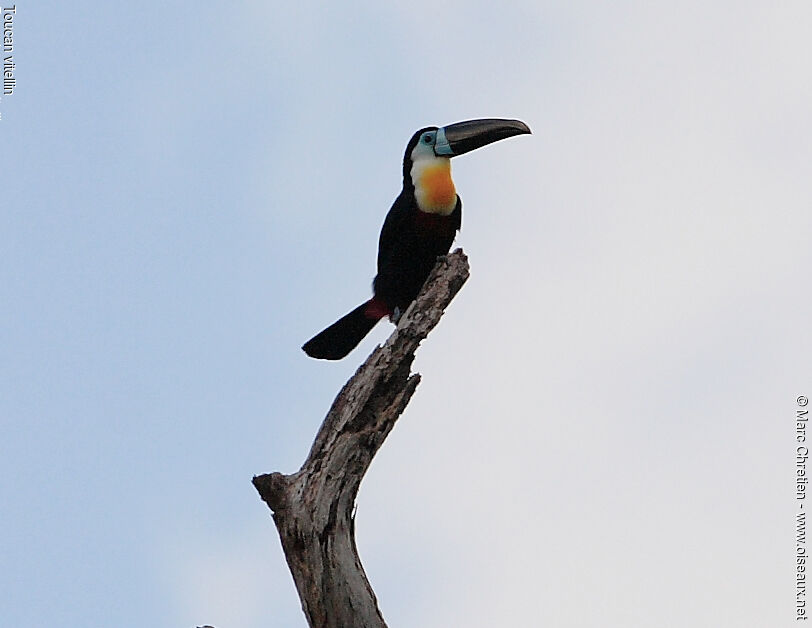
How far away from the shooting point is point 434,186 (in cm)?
604

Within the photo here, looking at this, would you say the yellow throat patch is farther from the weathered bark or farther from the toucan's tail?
the weathered bark

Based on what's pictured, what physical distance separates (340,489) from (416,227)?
2.00 metres

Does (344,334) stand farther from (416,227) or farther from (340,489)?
(340,489)

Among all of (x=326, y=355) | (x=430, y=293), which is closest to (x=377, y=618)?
(x=430, y=293)

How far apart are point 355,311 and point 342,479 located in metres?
1.92

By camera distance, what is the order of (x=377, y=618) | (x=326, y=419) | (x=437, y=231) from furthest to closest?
(x=437, y=231) → (x=326, y=419) → (x=377, y=618)

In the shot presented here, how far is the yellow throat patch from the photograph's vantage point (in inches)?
235

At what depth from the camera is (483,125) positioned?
242 inches

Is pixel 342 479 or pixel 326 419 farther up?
pixel 326 419

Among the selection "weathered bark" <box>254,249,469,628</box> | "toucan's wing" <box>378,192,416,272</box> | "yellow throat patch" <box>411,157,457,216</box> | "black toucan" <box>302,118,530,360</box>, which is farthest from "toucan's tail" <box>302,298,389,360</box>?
"weathered bark" <box>254,249,469,628</box>

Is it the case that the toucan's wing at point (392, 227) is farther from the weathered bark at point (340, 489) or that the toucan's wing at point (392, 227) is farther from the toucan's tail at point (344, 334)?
the weathered bark at point (340, 489)

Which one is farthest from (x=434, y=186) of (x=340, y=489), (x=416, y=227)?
(x=340, y=489)

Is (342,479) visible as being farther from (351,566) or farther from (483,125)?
(483,125)

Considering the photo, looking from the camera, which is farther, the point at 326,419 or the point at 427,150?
the point at 427,150
